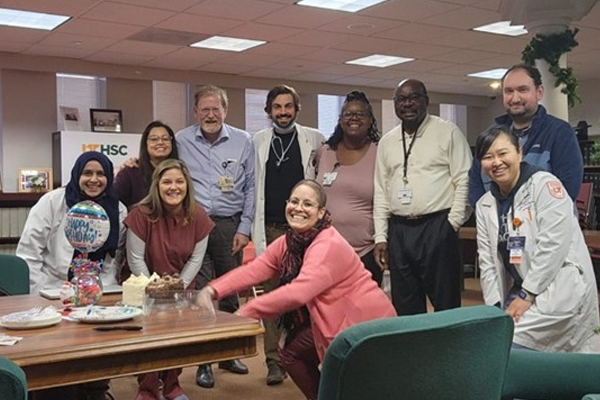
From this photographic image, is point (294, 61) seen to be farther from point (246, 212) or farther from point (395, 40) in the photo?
point (246, 212)

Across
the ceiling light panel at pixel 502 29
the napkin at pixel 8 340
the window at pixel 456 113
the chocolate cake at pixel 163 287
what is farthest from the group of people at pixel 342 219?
the window at pixel 456 113

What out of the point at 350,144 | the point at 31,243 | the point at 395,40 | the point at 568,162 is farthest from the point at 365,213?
the point at 395,40

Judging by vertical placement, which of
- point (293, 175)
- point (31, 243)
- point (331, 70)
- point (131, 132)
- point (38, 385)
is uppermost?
point (331, 70)

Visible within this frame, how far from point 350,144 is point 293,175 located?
15.4 inches

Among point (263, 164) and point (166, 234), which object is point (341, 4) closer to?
point (263, 164)

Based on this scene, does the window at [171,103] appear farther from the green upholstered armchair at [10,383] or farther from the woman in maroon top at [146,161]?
the green upholstered armchair at [10,383]

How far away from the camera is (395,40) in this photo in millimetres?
8141

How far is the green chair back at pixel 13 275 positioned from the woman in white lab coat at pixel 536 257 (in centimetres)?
193

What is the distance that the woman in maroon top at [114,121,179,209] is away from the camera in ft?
11.3

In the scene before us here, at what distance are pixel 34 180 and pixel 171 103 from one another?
2.50 metres

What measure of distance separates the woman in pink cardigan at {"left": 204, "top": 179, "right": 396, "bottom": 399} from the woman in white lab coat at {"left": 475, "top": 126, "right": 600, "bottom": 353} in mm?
512

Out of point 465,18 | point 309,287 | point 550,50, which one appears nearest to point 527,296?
point 309,287

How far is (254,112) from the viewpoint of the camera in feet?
37.5

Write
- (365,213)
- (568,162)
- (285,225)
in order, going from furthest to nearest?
(285,225) < (365,213) < (568,162)
